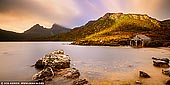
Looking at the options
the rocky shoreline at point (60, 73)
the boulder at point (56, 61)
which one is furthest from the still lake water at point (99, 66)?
the boulder at point (56, 61)

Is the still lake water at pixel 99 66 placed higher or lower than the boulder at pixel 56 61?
lower

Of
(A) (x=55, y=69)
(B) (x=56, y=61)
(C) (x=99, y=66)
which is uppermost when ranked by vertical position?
(B) (x=56, y=61)

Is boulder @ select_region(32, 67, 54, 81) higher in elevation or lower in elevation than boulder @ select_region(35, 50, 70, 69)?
lower

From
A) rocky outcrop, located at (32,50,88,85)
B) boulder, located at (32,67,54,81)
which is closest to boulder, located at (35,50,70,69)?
rocky outcrop, located at (32,50,88,85)

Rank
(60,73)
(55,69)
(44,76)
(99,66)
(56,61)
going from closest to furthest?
(44,76) < (60,73) < (55,69) < (56,61) < (99,66)

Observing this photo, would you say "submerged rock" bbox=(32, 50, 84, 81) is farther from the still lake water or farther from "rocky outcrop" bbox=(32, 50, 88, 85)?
the still lake water

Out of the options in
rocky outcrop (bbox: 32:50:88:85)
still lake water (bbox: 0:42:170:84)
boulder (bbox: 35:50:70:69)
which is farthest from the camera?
boulder (bbox: 35:50:70:69)

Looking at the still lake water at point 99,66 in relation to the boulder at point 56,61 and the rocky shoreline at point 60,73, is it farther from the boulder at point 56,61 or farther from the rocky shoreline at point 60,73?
the boulder at point 56,61

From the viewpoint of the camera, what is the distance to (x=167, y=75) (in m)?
20.4

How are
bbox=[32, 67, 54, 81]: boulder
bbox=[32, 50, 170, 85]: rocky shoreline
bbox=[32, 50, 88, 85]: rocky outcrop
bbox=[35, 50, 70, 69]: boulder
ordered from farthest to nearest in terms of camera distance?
bbox=[35, 50, 70, 69]: boulder
bbox=[32, 50, 88, 85]: rocky outcrop
bbox=[32, 67, 54, 81]: boulder
bbox=[32, 50, 170, 85]: rocky shoreline

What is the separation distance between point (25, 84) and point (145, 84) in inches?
426

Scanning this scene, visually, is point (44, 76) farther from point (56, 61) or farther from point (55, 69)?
point (56, 61)

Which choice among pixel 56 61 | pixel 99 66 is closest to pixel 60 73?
pixel 56 61

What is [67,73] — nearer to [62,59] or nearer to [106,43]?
[62,59]
